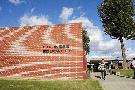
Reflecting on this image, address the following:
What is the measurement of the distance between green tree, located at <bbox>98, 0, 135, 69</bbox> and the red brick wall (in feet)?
90.9

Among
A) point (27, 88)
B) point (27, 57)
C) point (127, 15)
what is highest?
point (127, 15)

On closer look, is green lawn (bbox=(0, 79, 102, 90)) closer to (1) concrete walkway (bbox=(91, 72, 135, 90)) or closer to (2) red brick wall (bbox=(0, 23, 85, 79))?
(1) concrete walkway (bbox=(91, 72, 135, 90))

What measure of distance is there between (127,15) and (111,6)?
11.3 feet

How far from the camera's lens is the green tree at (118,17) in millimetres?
57531

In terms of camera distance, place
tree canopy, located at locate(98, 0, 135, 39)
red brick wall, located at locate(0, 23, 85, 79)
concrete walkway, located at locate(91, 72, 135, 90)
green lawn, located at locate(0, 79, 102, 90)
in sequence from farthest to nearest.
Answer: tree canopy, located at locate(98, 0, 135, 39), red brick wall, located at locate(0, 23, 85, 79), concrete walkway, located at locate(91, 72, 135, 90), green lawn, located at locate(0, 79, 102, 90)

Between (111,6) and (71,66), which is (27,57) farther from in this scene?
(111,6)

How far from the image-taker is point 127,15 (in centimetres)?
5766

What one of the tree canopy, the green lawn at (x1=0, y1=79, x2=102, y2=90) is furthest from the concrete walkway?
the tree canopy

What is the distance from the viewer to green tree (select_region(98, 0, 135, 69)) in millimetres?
57531

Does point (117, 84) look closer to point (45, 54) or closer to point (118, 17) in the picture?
point (45, 54)

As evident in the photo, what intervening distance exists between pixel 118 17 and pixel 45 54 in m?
30.5

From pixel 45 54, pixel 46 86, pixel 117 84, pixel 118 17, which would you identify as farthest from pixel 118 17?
pixel 46 86

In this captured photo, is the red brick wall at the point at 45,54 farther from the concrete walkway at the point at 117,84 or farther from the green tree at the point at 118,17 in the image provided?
the green tree at the point at 118,17

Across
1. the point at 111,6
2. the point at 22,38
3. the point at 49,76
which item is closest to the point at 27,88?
the point at 49,76
